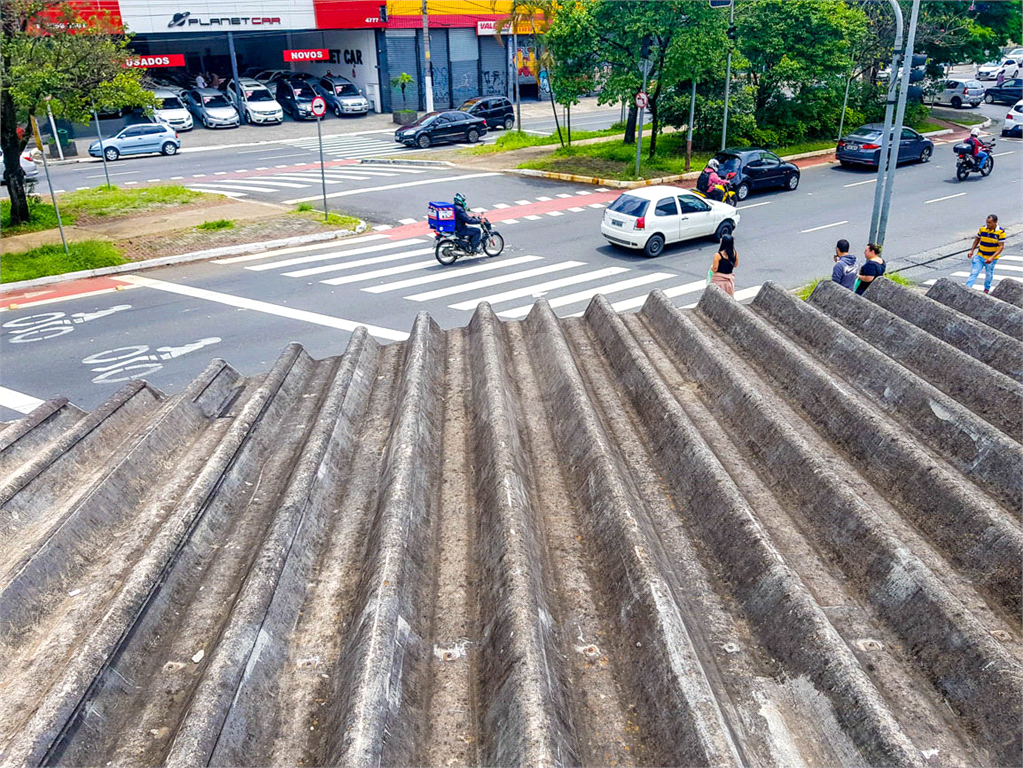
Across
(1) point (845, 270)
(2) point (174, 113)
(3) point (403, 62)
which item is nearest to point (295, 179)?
(2) point (174, 113)

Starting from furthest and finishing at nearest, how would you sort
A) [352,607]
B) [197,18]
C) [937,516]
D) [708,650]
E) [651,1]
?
[197,18] < [651,1] < [937,516] < [352,607] < [708,650]

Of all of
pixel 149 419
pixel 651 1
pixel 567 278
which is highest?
pixel 651 1

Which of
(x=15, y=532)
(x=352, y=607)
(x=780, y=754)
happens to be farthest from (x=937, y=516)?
(x=15, y=532)

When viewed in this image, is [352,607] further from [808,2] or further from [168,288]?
[808,2]

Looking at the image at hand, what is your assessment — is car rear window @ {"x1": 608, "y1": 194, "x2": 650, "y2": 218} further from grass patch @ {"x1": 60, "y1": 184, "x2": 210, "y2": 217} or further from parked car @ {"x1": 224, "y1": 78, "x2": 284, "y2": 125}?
parked car @ {"x1": 224, "y1": 78, "x2": 284, "y2": 125}

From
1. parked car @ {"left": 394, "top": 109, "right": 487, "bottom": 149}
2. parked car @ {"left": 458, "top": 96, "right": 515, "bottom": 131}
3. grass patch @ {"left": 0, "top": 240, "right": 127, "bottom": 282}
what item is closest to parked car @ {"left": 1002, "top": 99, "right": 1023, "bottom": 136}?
parked car @ {"left": 458, "top": 96, "right": 515, "bottom": 131}

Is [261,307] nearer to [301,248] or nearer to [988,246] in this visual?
[301,248]

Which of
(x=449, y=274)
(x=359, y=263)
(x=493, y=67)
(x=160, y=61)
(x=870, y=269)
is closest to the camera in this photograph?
(x=870, y=269)
